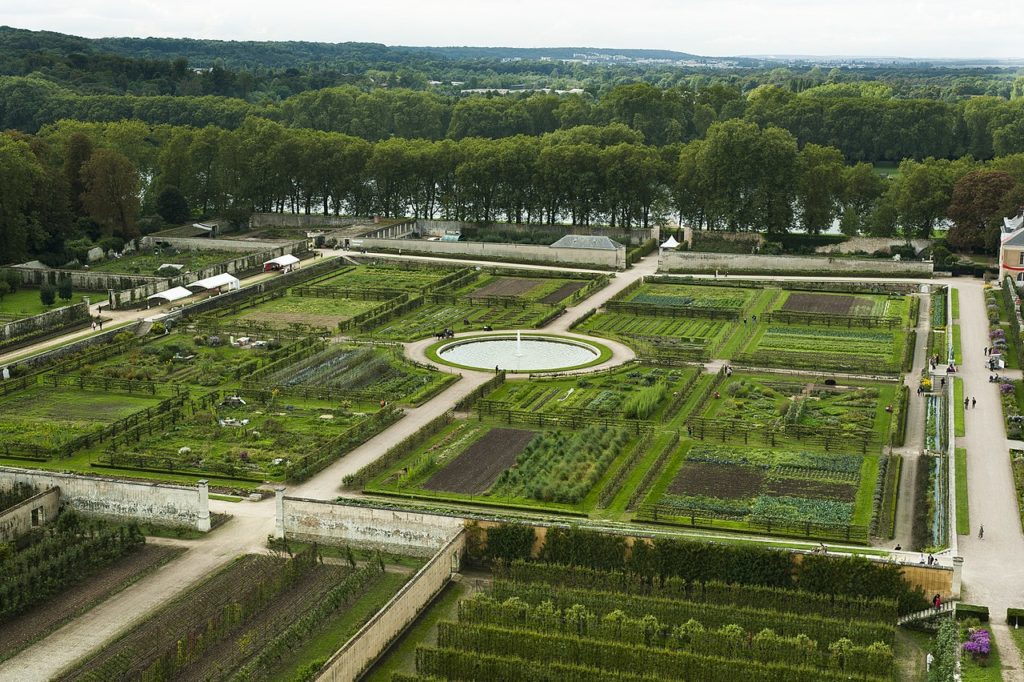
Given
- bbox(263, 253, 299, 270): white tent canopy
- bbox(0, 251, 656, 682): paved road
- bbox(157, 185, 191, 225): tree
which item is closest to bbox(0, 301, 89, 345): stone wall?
bbox(263, 253, 299, 270): white tent canopy

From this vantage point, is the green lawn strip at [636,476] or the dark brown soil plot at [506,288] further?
the dark brown soil plot at [506,288]

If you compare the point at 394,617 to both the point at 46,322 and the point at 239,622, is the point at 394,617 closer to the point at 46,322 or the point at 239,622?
the point at 239,622

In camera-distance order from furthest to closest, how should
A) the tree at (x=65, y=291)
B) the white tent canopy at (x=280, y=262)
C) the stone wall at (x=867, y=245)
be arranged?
the stone wall at (x=867, y=245)
the white tent canopy at (x=280, y=262)
the tree at (x=65, y=291)

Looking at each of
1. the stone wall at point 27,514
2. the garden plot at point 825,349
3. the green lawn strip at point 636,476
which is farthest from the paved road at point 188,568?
the garden plot at point 825,349

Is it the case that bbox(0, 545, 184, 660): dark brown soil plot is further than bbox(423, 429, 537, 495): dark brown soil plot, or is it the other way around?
bbox(423, 429, 537, 495): dark brown soil plot

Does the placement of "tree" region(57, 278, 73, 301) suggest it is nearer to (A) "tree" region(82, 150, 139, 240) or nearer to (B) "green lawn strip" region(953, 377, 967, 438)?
(A) "tree" region(82, 150, 139, 240)

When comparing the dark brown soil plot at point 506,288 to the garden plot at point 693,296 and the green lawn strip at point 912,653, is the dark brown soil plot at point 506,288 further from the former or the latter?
the green lawn strip at point 912,653

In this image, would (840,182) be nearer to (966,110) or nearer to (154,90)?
(966,110)

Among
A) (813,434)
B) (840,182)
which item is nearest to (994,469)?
(813,434)
